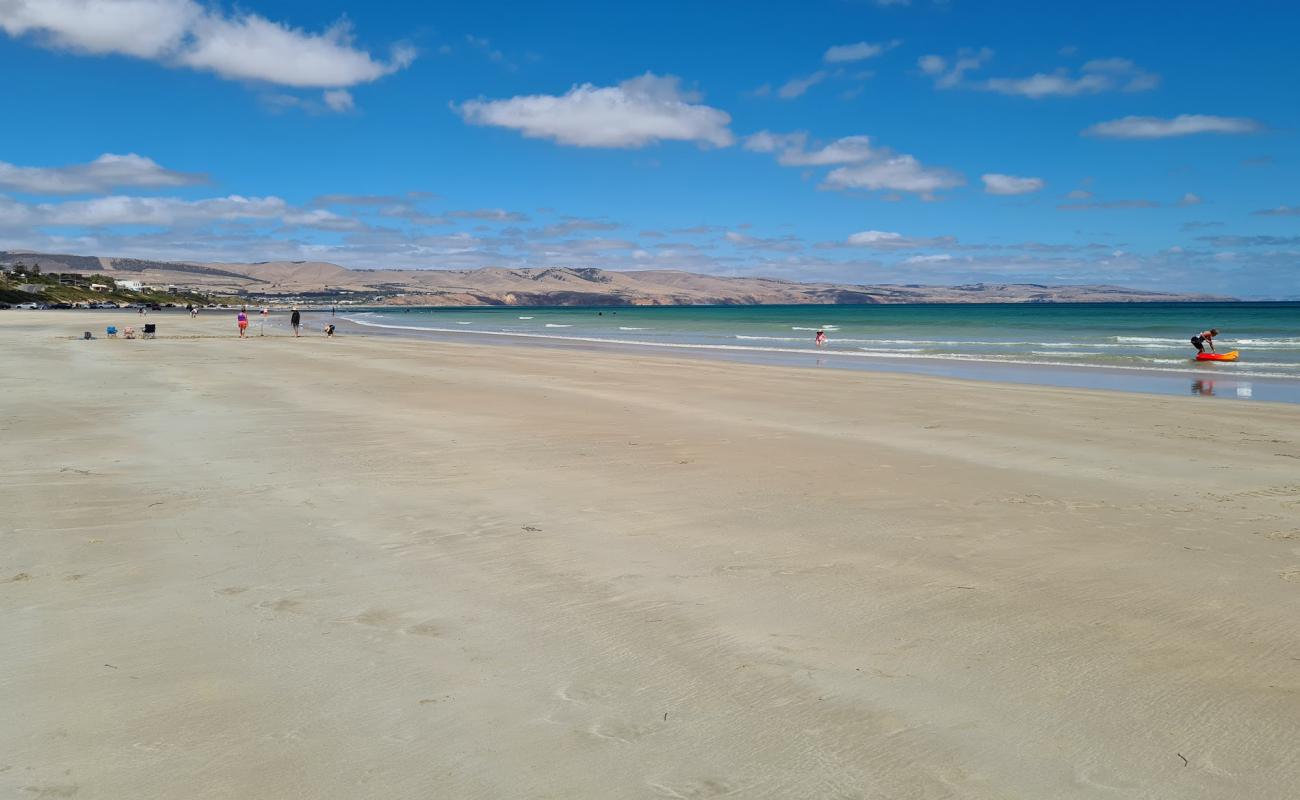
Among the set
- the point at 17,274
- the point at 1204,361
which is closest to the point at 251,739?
the point at 1204,361

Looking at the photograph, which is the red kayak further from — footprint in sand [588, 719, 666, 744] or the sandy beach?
footprint in sand [588, 719, 666, 744]

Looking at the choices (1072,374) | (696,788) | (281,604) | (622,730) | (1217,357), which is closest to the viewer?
(696,788)

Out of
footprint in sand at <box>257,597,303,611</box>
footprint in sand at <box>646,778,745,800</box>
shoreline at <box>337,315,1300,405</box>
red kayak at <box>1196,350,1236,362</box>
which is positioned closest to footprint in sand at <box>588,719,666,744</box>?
footprint in sand at <box>646,778,745,800</box>

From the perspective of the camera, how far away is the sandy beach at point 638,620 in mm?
3047

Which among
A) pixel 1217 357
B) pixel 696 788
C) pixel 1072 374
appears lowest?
pixel 696 788

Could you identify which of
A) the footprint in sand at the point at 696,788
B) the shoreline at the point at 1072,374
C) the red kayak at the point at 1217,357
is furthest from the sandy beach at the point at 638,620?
the red kayak at the point at 1217,357

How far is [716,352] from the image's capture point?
36719mm

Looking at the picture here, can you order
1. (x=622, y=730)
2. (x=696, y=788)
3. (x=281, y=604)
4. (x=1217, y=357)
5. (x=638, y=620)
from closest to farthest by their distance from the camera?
(x=696, y=788) → (x=622, y=730) → (x=638, y=620) → (x=281, y=604) → (x=1217, y=357)

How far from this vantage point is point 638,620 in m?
4.40

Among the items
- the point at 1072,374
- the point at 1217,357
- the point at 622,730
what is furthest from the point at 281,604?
the point at 1217,357

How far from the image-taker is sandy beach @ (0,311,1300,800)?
305 cm

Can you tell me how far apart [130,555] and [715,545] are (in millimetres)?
3729

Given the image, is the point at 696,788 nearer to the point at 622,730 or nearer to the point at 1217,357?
the point at 622,730

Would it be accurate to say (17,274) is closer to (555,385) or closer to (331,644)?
(555,385)
